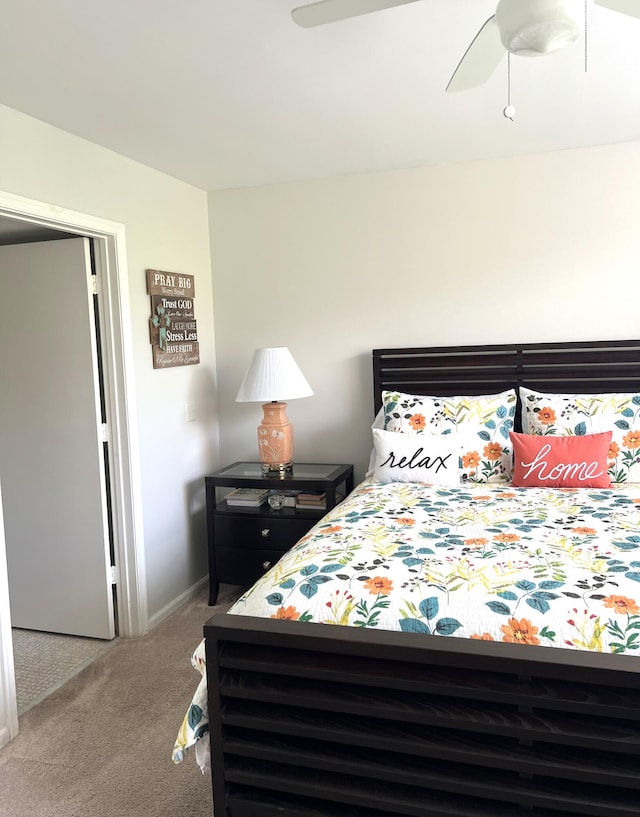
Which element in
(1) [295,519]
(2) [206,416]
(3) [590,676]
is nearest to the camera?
(3) [590,676]

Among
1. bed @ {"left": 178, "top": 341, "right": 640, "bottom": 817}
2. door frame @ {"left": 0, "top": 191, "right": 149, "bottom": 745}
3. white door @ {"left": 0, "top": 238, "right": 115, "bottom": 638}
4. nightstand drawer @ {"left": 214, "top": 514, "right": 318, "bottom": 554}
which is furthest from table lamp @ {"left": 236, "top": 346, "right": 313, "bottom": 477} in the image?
bed @ {"left": 178, "top": 341, "right": 640, "bottom": 817}

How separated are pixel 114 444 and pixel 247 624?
1686 millimetres

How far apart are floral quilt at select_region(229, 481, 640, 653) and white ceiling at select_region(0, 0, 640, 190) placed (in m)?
1.59

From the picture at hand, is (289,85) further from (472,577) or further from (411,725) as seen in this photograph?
(411,725)

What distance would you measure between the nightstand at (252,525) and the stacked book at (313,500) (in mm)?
22

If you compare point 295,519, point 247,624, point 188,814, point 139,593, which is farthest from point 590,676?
point 139,593

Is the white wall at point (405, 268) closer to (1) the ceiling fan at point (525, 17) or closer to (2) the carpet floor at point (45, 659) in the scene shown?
(2) the carpet floor at point (45, 659)

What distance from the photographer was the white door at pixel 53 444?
3.06 meters

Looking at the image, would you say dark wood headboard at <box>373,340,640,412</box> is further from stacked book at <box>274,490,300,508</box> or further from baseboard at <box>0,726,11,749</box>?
baseboard at <box>0,726,11,749</box>

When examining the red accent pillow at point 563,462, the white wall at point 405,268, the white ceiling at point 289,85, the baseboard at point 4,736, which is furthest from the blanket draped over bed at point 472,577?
the white ceiling at point 289,85

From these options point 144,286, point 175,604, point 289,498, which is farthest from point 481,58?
point 175,604

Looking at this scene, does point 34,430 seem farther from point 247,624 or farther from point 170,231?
point 247,624

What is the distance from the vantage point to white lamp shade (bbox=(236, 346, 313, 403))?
334cm

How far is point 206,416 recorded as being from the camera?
12.6 feet
